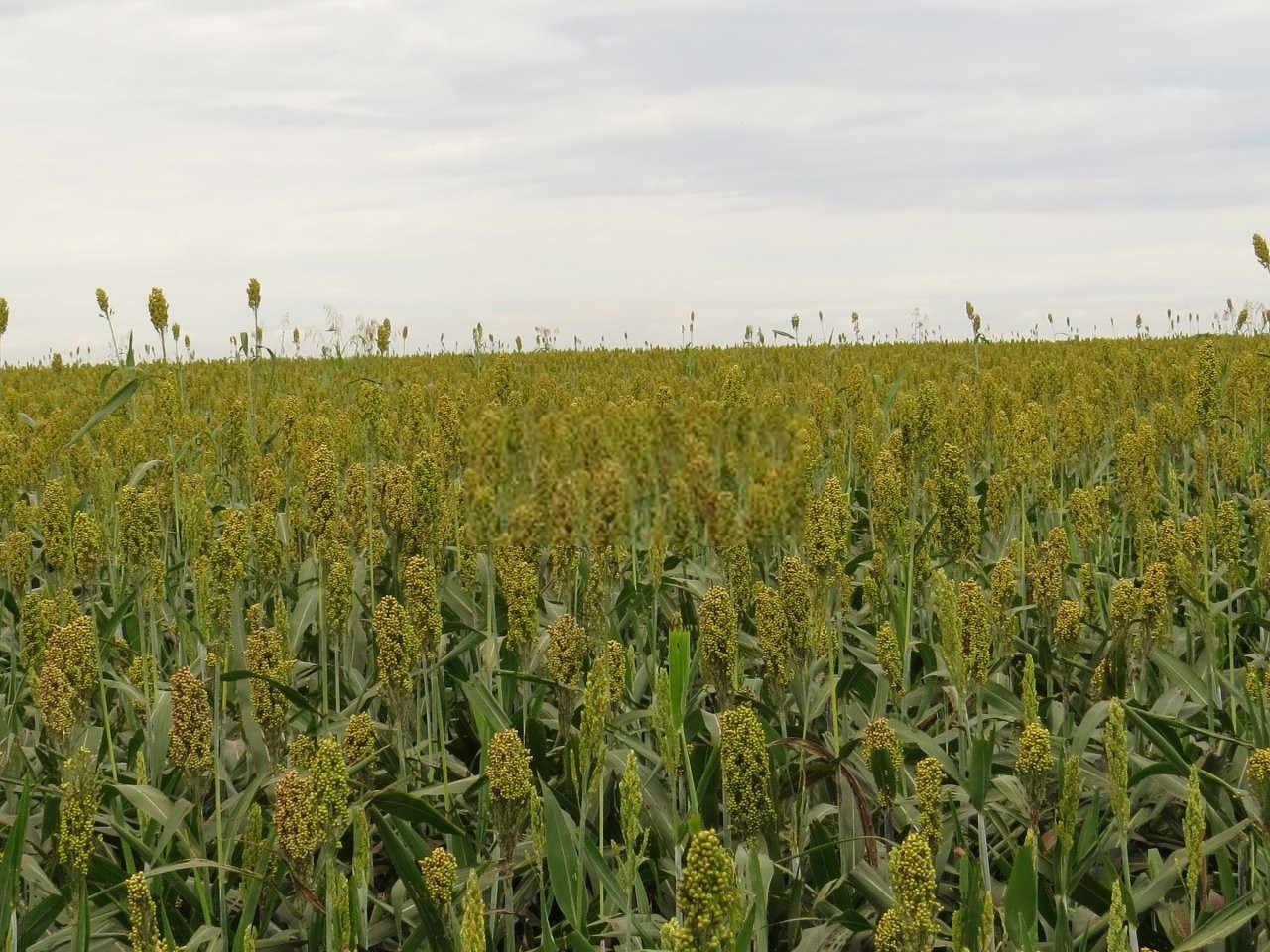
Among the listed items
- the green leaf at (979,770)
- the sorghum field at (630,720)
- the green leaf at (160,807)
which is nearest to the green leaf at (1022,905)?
the sorghum field at (630,720)

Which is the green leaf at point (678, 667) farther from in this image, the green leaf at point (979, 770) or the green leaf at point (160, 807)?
the green leaf at point (160, 807)

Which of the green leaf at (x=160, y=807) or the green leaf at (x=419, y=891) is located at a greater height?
the green leaf at (x=160, y=807)

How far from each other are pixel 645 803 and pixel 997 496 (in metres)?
1.75

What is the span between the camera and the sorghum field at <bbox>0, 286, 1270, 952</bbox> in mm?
1331

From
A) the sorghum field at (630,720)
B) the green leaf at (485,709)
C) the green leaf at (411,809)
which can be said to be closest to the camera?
the sorghum field at (630,720)

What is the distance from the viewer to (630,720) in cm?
264

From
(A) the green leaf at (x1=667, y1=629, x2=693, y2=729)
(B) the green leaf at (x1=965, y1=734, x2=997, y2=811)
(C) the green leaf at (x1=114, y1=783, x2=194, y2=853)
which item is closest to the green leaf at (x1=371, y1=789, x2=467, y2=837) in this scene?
(C) the green leaf at (x1=114, y1=783, x2=194, y2=853)

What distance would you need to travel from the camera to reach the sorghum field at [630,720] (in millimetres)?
1331

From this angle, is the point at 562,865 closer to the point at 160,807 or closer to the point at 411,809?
the point at 411,809

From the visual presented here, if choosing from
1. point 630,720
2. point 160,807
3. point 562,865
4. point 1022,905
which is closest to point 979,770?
point 1022,905

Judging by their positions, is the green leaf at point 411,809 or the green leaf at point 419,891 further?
the green leaf at point 411,809

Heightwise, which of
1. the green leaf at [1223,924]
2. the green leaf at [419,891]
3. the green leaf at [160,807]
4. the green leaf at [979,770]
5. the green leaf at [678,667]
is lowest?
the green leaf at [1223,924]

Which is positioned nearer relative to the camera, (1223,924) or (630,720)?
(1223,924)

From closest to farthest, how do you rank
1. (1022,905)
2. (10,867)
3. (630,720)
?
(1022,905) → (10,867) → (630,720)
